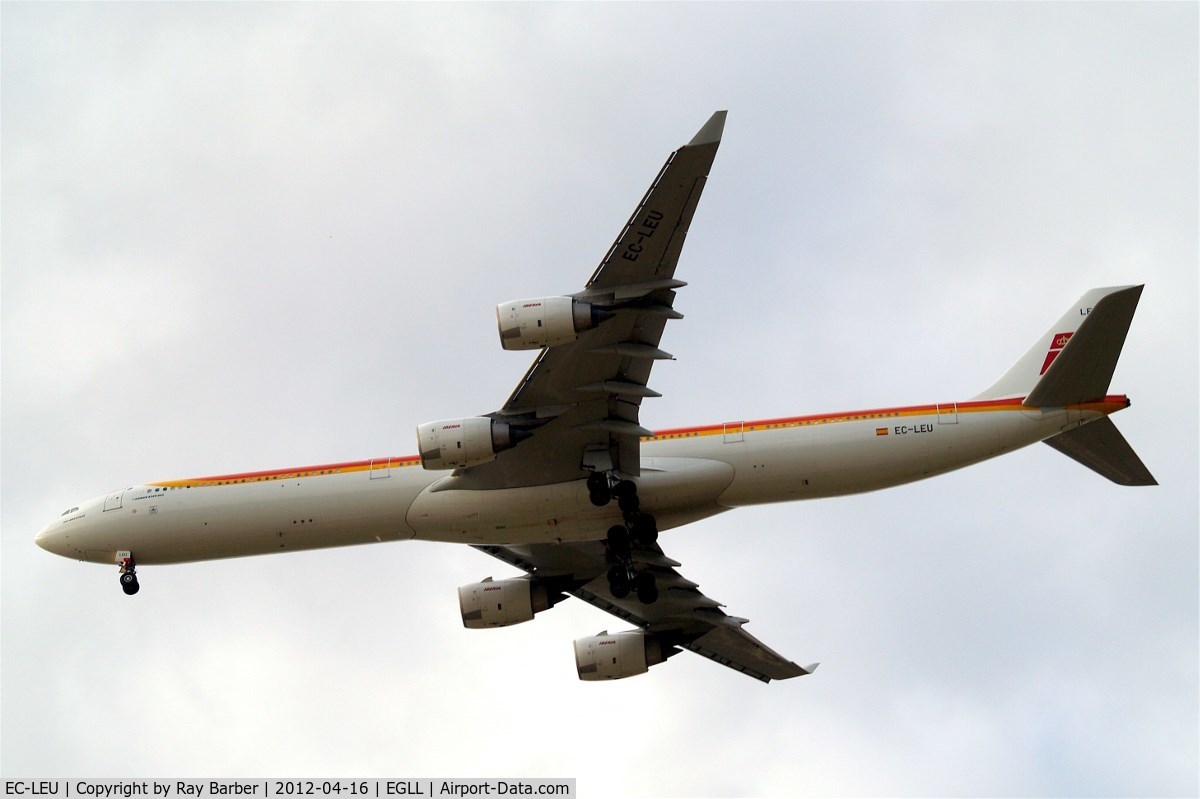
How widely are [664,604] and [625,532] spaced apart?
22.1 ft

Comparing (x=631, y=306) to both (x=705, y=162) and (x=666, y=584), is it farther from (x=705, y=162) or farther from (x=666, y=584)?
(x=666, y=584)

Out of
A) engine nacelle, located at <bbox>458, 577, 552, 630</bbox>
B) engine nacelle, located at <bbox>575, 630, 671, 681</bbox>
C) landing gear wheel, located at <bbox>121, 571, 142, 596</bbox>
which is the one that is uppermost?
landing gear wheel, located at <bbox>121, 571, 142, 596</bbox>

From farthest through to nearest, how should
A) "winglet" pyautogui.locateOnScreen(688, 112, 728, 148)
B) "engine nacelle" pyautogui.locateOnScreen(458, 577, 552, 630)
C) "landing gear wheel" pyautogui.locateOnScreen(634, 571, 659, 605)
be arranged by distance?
"engine nacelle" pyautogui.locateOnScreen(458, 577, 552, 630) → "landing gear wheel" pyautogui.locateOnScreen(634, 571, 659, 605) → "winglet" pyautogui.locateOnScreen(688, 112, 728, 148)

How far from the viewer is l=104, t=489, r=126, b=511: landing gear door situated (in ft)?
119

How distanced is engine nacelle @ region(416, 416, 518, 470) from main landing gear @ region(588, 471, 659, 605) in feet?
8.27

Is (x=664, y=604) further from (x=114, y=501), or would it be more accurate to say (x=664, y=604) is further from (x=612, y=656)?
(x=114, y=501)

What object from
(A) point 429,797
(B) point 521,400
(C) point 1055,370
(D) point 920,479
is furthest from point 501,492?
(C) point 1055,370

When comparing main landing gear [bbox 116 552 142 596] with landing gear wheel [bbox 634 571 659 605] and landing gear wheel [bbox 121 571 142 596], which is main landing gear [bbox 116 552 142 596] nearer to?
landing gear wheel [bbox 121 571 142 596]

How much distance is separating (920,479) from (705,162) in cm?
1049

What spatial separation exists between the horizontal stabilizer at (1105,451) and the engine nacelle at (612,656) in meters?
12.9

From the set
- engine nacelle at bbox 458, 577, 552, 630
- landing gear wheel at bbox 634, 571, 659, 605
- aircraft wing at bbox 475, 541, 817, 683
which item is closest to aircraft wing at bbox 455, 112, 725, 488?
landing gear wheel at bbox 634, 571, 659, 605

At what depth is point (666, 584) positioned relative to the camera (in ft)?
128

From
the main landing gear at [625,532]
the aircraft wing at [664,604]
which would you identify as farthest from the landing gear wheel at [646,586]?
the aircraft wing at [664,604]

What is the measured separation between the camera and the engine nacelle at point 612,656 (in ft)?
129
